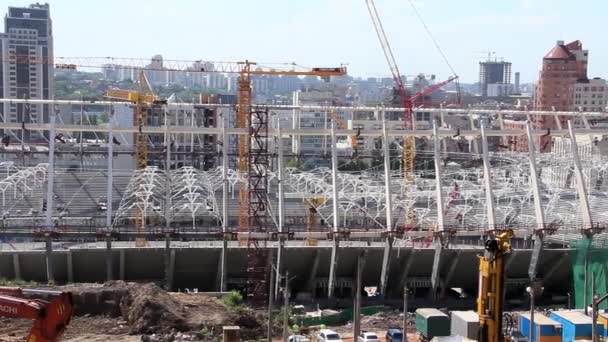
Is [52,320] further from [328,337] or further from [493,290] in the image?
[328,337]

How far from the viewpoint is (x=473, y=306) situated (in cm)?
2605

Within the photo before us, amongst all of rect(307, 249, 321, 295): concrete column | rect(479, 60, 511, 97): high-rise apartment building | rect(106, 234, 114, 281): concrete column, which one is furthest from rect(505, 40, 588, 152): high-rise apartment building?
rect(479, 60, 511, 97): high-rise apartment building

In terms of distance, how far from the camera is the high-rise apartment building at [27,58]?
252ft

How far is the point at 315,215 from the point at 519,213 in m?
7.23

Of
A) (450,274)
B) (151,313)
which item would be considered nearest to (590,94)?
(450,274)

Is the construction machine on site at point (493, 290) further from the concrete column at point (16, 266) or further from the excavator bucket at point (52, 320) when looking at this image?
the concrete column at point (16, 266)

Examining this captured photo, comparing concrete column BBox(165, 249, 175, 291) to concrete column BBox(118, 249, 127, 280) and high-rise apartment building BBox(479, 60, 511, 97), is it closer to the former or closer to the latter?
concrete column BBox(118, 249, 127, 280)

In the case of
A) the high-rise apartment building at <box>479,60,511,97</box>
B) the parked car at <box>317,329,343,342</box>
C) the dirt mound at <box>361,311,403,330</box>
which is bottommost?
the dirt mound at <box>361,311,403,330</box>

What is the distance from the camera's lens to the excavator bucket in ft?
38.8

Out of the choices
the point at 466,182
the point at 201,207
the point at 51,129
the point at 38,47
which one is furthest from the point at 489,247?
the point at 38,47

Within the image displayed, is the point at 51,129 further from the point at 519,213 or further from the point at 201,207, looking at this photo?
the point at 519,213

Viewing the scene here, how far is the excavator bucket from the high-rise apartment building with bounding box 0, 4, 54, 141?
197ft

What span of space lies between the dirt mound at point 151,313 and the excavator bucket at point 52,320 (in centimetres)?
629

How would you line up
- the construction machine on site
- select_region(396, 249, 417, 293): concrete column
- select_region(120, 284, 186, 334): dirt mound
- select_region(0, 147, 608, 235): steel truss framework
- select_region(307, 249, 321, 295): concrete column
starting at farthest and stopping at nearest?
select_region(0, 147, 608, 235): steel truss framework
select_region(396, 249, 417, 293): concrete column
select_region(307, 249, 321, 295): concrete column
select_region(120, 284, 186, 334): dirt mound
the construction machine on site
